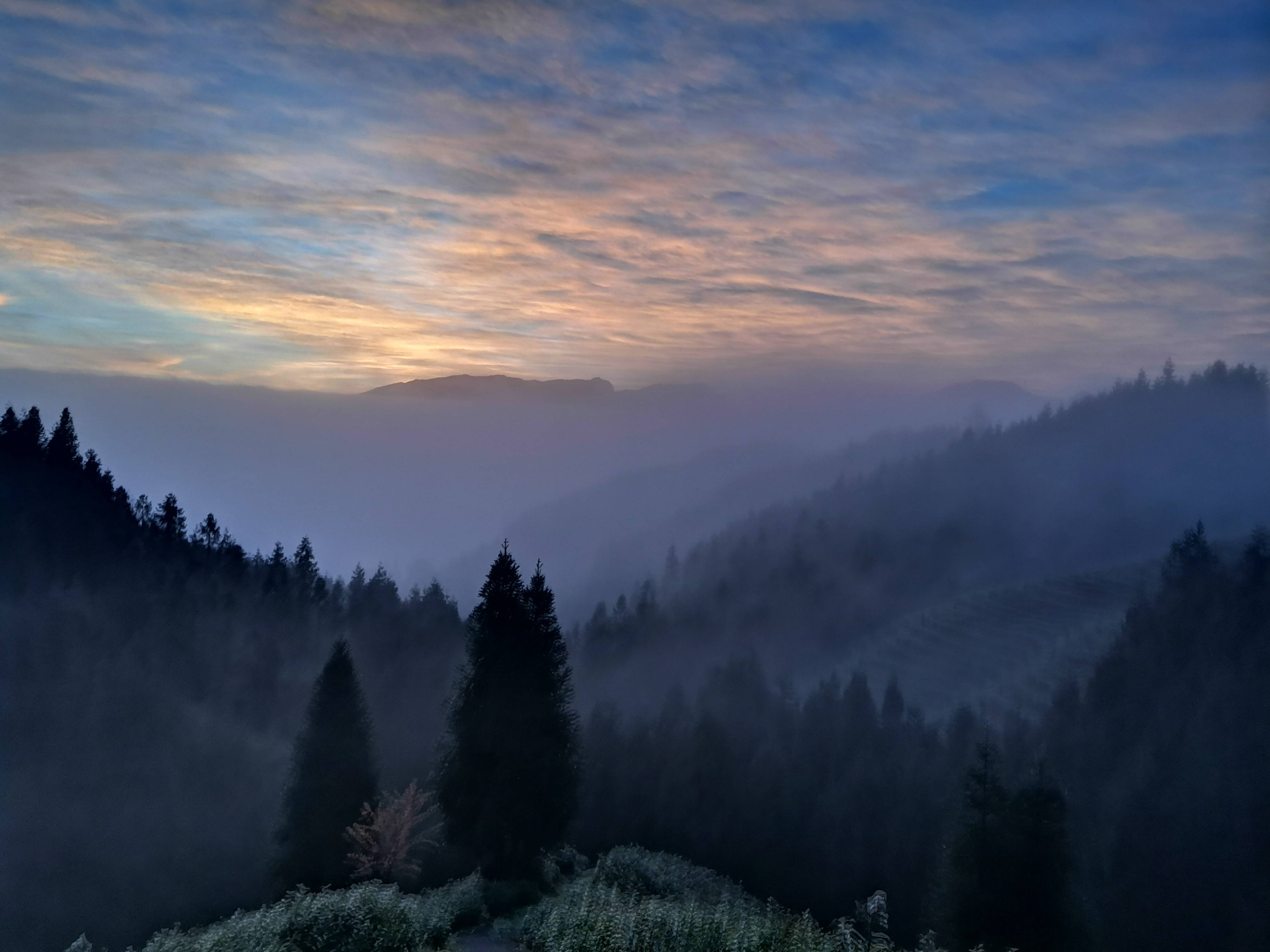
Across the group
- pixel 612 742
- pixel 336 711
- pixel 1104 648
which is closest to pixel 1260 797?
pixel 1104 648

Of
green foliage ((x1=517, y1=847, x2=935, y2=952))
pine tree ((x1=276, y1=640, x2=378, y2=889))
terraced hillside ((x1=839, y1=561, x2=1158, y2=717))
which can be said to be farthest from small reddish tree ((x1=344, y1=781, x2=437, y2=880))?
terraced hillside ((x1=839, y1=561, x2=1158, y2=717))

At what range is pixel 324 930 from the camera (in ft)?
53.1

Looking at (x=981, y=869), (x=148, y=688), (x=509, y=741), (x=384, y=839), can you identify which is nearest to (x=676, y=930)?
(x=509, y=741)

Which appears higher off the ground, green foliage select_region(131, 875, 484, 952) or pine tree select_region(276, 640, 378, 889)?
green foliage select_region(131, 875, 484, 952)

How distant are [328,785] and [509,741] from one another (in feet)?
29.0

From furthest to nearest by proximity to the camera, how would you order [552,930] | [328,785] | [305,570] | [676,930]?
[305,570]
[328,785]
[552,930]
[676,930]

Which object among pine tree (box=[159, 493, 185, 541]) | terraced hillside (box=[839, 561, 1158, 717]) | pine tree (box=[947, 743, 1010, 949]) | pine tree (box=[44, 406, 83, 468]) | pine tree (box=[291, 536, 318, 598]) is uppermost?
pine tree (box=[44, 406, 83, 468])

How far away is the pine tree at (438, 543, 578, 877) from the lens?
30.5 meters

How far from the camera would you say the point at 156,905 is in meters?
50.1

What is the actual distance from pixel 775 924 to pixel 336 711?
24.8m

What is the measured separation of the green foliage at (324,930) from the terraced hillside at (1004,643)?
396ft

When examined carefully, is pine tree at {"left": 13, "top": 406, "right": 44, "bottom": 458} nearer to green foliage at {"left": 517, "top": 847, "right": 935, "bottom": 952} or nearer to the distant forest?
the distant forest

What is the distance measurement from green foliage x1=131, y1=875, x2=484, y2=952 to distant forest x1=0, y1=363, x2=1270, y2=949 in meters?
16.7

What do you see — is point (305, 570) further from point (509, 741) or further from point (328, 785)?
point (509, 741)
